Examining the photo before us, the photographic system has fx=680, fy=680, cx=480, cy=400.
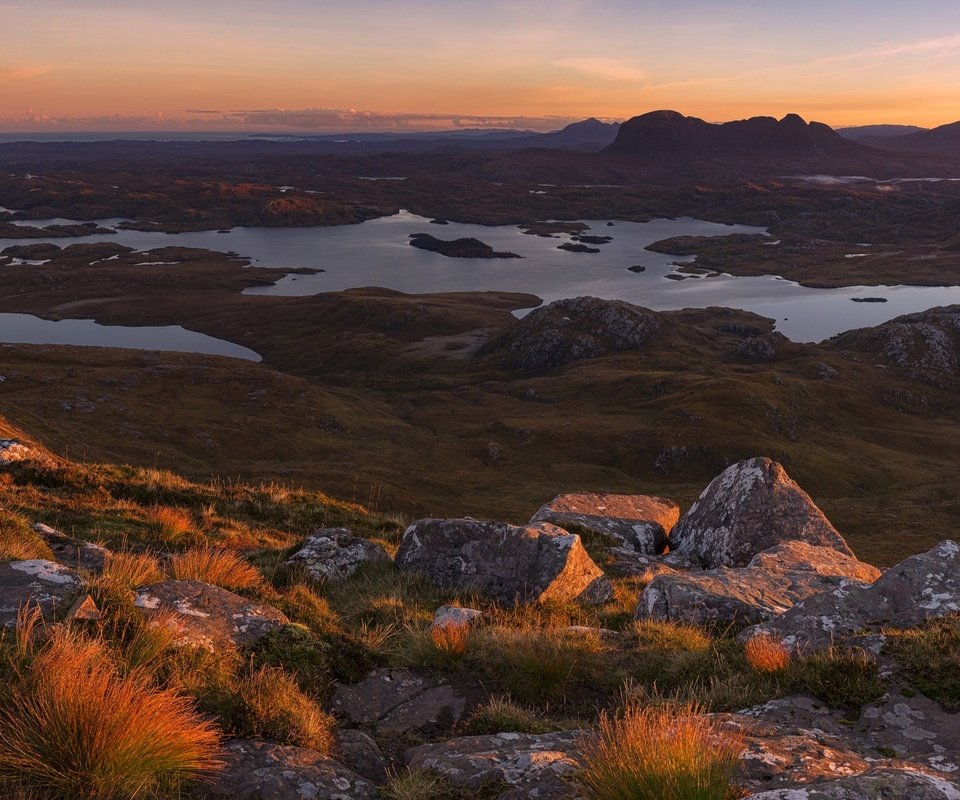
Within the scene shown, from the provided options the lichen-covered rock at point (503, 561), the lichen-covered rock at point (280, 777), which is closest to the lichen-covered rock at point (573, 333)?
the lichen-covered rock at point (503, 561)

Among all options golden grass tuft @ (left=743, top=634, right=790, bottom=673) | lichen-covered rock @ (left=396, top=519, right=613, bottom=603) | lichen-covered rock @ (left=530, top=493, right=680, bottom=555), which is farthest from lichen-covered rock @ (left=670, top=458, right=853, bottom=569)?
golden grass tuft @ (left=743, top=634, right=790, bottom=673)

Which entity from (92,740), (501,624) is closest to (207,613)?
(92,740)

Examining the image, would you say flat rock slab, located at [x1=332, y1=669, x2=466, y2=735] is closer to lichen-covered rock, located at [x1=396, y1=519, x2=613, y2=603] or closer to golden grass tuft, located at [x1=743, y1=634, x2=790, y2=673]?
golden grass tuft, located at [x1=743, y1=634, x2=790, y2=673]

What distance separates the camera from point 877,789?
457 cm

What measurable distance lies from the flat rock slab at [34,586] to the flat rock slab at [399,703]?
Result: 11.2 feet

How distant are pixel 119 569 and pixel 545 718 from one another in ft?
19.7

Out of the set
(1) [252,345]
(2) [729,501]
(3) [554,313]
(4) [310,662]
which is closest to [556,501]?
(2) [729,501]

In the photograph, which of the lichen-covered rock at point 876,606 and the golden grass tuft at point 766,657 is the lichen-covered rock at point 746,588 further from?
the golden grass tuft at point 766,657

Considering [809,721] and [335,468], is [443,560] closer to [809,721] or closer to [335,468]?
Result: [809,721]

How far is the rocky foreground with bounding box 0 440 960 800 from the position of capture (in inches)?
220

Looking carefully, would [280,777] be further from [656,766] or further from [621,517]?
[621,517]

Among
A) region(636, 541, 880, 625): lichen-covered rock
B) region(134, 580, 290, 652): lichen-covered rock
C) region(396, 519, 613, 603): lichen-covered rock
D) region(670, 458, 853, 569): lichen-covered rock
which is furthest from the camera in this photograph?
region(670, 458, 853, 569): lichen-covered rock

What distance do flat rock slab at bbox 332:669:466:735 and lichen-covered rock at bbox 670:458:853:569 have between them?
1738cm

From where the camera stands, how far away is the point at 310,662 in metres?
8.43
